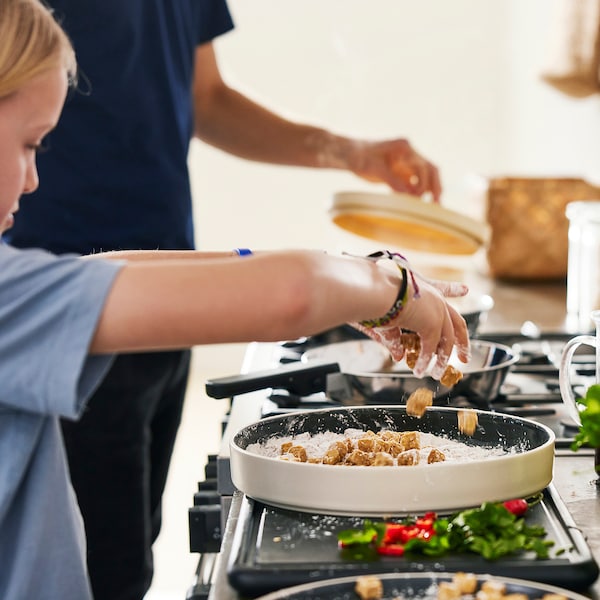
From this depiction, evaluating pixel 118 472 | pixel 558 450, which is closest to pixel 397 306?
pixel 558 450

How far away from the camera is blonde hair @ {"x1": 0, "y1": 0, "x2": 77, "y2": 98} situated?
1.09 m

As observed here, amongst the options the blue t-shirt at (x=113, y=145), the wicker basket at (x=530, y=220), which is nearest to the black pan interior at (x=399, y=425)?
the blue t-shirt at (x=113, y=145)

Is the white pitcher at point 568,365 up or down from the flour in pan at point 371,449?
up

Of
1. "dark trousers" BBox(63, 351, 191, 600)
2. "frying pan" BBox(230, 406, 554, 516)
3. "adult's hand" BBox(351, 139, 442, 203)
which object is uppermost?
"adult's hand" BBox(351, 139, 442, 203)

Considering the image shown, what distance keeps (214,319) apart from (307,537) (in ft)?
0.73

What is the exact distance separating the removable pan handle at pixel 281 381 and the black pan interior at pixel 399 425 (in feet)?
0.72

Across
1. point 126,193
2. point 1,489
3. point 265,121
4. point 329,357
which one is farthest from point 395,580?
point 265,121

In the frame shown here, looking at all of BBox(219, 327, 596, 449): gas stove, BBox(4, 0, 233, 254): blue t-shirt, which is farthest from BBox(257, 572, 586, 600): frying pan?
BBox(4, 0, 233, 254): blue t-shirt

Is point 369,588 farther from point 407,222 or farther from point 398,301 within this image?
point 407,222

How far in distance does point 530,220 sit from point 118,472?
140cm

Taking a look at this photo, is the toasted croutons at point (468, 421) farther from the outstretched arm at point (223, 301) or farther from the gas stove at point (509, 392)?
the outstretched arm at point (223, 301)

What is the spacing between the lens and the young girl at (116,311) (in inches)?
36.3

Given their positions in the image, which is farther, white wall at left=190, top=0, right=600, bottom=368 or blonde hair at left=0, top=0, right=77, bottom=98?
white wall at left=190, top=0, right=600, bottom=368

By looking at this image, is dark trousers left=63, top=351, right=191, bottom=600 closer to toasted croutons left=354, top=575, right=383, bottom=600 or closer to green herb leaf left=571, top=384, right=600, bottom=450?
green herb leaf left=571, top=384, right=600, bottom=450
